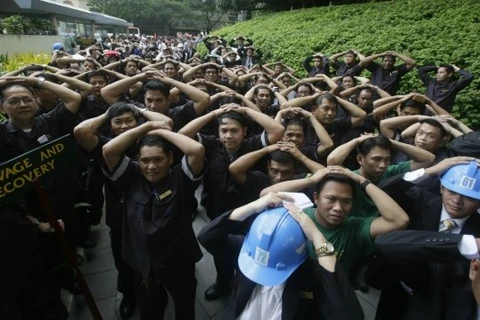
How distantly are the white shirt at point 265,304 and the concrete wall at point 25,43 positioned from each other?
16.6 m

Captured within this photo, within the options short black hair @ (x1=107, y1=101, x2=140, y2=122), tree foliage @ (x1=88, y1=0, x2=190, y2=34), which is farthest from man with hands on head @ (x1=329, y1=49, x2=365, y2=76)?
tree foliage @ (x1=88, y1=0, x2=190, y2=34)

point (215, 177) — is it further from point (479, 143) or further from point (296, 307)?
point (479, 143)

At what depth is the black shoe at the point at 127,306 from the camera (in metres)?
3.20

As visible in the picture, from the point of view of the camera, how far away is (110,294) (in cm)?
349

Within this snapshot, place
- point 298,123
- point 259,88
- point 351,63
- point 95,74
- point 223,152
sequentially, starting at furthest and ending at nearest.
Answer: point 351,63
point 259,88
point 95,74
point 298,123
point 223,152

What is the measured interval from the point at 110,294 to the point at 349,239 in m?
2.65

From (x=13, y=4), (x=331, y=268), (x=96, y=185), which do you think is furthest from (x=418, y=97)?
(x=13, y=4)

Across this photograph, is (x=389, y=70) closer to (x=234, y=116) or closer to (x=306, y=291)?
(x=234, y=116)

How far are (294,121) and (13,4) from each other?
1907 centimetres

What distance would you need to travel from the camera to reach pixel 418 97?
4.53m

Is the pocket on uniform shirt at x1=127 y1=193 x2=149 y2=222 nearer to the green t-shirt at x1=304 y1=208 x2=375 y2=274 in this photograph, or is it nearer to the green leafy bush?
the green t-shirt at x1=304 y1=208 x2=375 y2=274

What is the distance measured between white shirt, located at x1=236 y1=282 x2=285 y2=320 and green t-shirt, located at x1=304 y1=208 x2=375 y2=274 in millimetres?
576

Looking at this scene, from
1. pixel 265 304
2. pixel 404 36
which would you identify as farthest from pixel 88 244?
pixel 404 36

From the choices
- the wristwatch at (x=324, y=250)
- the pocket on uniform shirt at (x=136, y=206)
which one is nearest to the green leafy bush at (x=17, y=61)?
the pocket on uniform shirt at (x=136, y=206)
